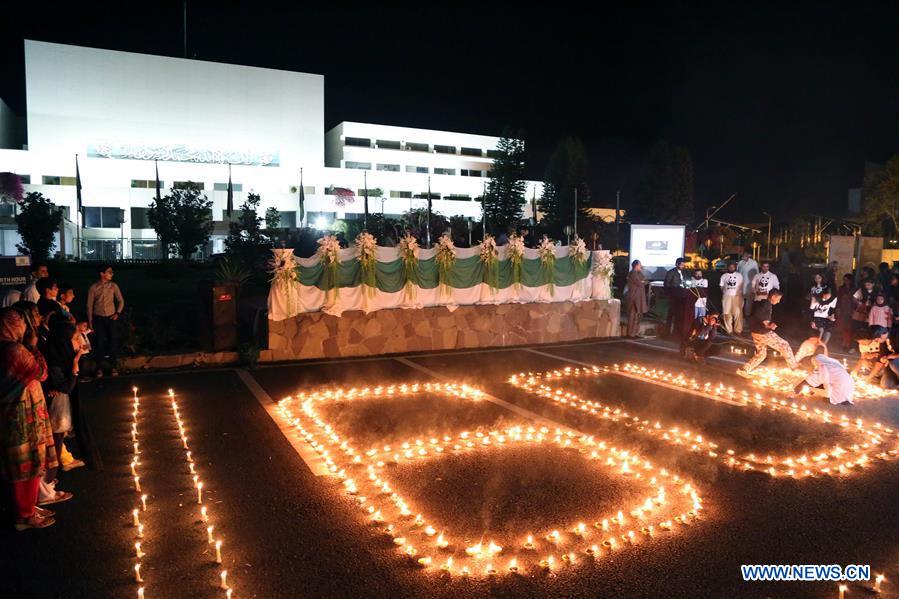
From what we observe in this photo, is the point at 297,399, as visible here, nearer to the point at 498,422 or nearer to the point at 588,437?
the point at 498,422

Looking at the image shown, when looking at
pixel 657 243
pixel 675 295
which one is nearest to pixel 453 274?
pixel 675 295

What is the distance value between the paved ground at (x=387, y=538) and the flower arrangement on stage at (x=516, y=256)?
18.7ft

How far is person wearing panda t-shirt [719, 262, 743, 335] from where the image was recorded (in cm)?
1366

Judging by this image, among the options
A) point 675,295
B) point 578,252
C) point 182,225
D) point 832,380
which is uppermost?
point 182,225

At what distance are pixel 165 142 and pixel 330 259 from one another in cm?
4568

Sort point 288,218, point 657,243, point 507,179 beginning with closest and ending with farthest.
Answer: point 657,243 < point 288,218 < point 507,179

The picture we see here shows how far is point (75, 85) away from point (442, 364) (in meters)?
50.0

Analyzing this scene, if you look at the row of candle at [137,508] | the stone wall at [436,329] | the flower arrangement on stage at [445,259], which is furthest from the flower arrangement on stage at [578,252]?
the row of candle at [137,508]

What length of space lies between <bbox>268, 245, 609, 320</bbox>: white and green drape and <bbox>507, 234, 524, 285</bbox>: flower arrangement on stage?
0.10 ft

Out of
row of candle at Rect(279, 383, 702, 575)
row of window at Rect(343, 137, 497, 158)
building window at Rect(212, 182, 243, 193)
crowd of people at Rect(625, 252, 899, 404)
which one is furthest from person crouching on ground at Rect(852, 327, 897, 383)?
row of window at Rect(343, 137, 497, 158)

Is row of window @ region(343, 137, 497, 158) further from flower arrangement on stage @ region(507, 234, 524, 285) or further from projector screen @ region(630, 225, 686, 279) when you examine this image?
flower arrangement on stage @ region(507, 234, 524, 285)

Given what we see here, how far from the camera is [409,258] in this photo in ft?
38.7

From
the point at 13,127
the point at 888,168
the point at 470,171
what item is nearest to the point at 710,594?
the point at 888,168

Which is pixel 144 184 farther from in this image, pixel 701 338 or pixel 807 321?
pixel 701 338
